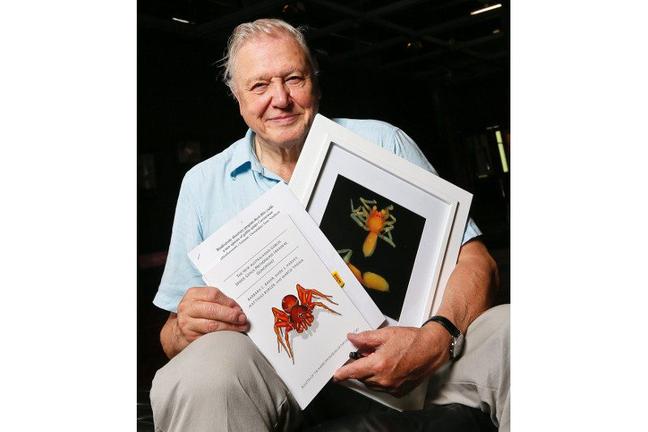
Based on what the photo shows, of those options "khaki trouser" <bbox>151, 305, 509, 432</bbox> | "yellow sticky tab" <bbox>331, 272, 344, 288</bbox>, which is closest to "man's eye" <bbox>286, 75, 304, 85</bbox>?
"yellow sticky tab" <bbox>331, 272, 344, 288</bbox>

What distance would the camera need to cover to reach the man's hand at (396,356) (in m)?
1.12

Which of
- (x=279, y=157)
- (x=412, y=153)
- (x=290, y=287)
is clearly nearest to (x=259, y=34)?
(x=279, y=157)

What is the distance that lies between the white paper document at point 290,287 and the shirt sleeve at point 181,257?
15 centimetres

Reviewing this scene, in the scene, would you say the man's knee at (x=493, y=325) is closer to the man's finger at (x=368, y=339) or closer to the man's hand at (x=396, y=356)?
the man's hand at (x=396, y=356)

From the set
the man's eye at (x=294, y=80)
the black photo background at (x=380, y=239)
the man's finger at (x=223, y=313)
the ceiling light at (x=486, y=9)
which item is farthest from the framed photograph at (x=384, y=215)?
the ceiling light at (x=486, y=9)

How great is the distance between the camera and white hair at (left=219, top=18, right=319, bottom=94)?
4.21ft

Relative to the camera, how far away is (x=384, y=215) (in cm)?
122

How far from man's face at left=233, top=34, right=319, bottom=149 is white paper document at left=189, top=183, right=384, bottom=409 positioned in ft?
0.51

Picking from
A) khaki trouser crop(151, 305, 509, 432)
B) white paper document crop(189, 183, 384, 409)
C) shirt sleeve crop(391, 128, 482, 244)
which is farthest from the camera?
shirt sleeve crop(391, 128, 482, 244)

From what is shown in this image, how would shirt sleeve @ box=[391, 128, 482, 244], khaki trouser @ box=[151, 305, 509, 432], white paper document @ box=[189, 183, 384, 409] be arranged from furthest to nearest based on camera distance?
shirt sleeve @ box=[391, 128, 482, 244]
white paper document @ box=[189, 183, 384, 409]
khaki trouser @ box=[151, 305, 509, 432]

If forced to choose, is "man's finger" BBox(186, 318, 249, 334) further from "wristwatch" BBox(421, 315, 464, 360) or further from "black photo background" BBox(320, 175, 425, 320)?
"wristwatch" BBox(421, 315, 464, 360)
